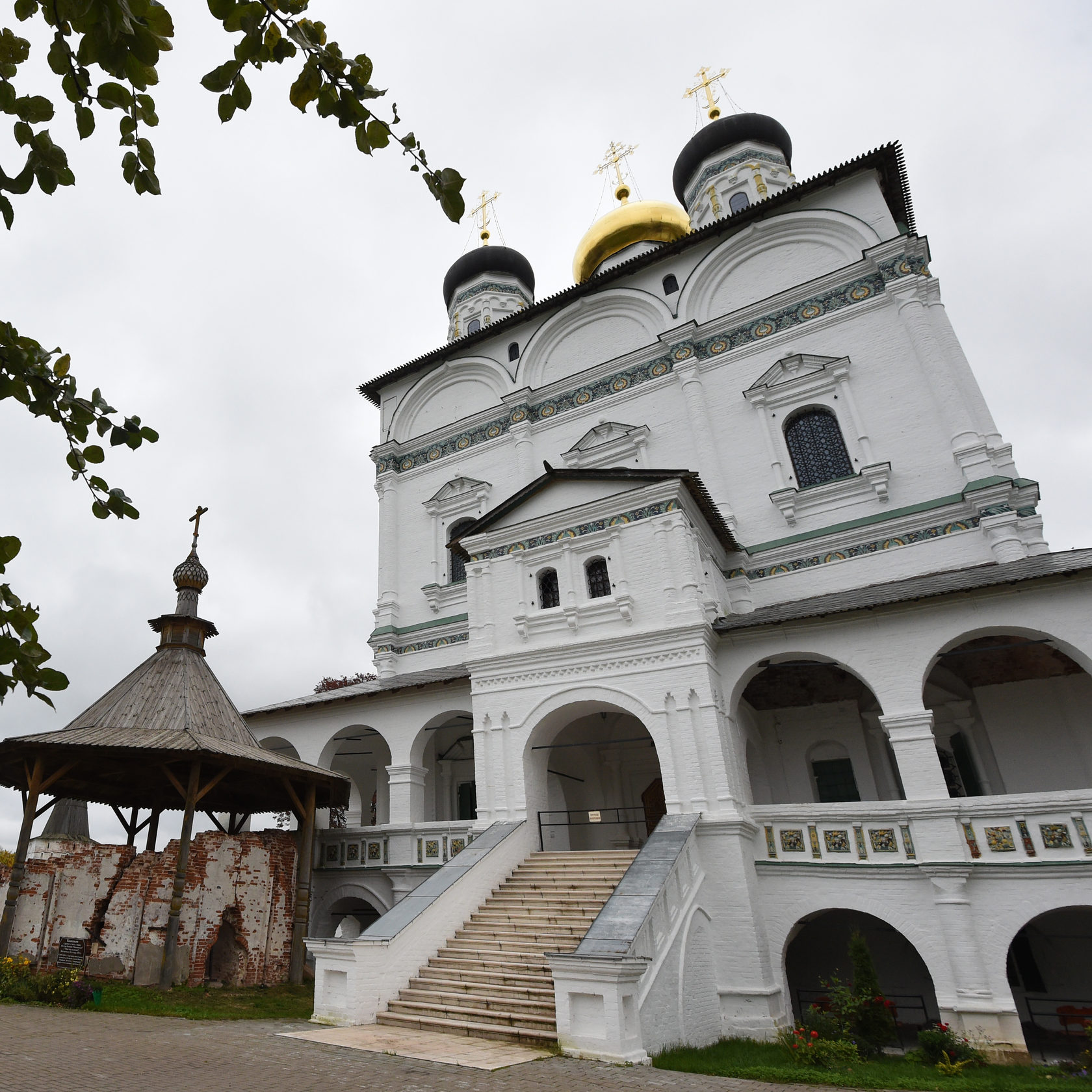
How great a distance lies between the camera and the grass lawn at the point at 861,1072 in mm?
6055

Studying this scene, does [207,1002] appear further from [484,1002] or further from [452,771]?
[452,771]

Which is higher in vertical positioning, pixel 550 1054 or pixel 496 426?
pixel 496 426

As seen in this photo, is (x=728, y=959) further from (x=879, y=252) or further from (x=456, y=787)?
(x=879, y=252)

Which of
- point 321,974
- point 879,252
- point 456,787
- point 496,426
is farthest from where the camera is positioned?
point 496,426

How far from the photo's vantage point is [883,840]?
369 inches

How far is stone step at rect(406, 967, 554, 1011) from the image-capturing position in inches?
287

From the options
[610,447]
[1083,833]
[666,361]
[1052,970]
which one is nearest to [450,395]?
[610,447]

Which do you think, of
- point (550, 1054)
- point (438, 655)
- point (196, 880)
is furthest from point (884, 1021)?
point (438, 655)

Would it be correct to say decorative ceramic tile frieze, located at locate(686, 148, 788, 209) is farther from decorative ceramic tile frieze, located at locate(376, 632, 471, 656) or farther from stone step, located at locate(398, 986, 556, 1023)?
stone step, located at locate(398, 986, 556, 1023)

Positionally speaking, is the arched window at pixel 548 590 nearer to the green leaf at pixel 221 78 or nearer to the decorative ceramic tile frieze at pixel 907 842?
the decorative ceramic tile frieze at pixel 907 842

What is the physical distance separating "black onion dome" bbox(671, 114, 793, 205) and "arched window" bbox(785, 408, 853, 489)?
10341mm

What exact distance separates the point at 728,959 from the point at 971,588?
18.1ft

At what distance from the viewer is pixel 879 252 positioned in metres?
14.4

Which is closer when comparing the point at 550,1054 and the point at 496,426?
the point at 550,1054
